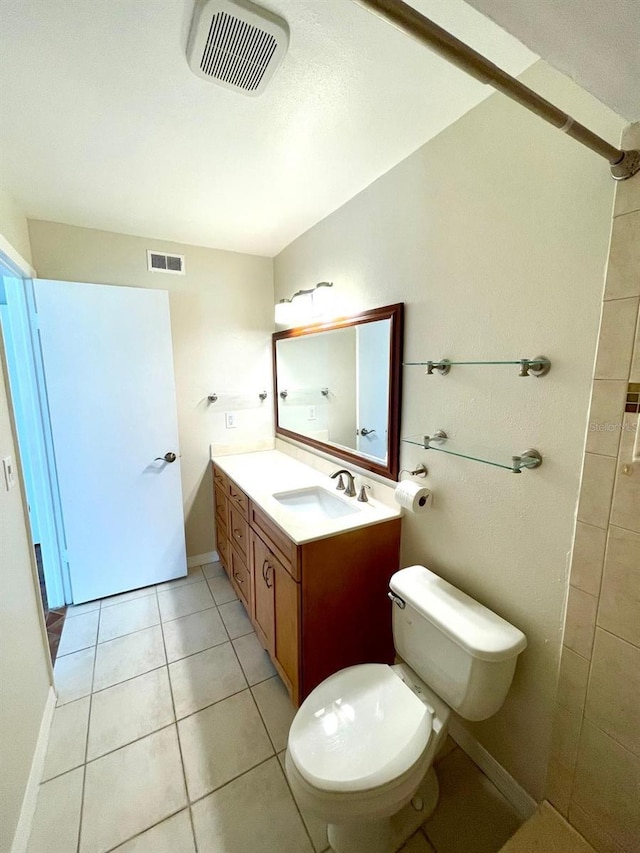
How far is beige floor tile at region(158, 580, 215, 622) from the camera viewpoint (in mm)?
2188

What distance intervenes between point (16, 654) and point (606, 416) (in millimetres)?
1986

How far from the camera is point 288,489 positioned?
6.15 feet

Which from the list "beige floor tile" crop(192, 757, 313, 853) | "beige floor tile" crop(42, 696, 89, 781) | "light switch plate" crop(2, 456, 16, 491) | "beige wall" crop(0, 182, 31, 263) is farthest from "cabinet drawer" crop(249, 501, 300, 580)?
"beige wall" crop(0, 182, 31, 263)

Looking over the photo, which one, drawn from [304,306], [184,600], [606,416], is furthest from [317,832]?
[304,306]

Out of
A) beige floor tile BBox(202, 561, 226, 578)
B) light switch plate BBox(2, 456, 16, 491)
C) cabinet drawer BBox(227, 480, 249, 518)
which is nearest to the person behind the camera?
light switch plate BBox(2, 456, 16, 491)

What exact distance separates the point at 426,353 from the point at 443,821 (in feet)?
5.48

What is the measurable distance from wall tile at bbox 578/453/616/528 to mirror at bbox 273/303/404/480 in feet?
2.50

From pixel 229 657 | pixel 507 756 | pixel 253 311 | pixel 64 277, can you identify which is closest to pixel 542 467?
pixel 507 756

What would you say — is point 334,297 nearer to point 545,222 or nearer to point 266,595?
point 545,222

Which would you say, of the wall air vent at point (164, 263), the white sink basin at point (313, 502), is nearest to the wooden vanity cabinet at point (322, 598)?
the white sink basin at point (313, 502)

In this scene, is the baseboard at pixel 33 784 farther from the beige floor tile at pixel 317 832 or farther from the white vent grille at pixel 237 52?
the white vent grille at pixel 237 52

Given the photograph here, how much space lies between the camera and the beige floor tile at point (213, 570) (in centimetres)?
258

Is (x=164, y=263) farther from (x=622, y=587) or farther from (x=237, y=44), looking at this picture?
(x=622, y=587)

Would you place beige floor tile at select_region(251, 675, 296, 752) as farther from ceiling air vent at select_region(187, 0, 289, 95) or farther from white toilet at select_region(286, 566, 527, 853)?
ceiling air vent at select_region(187, 0, 289, 95)
